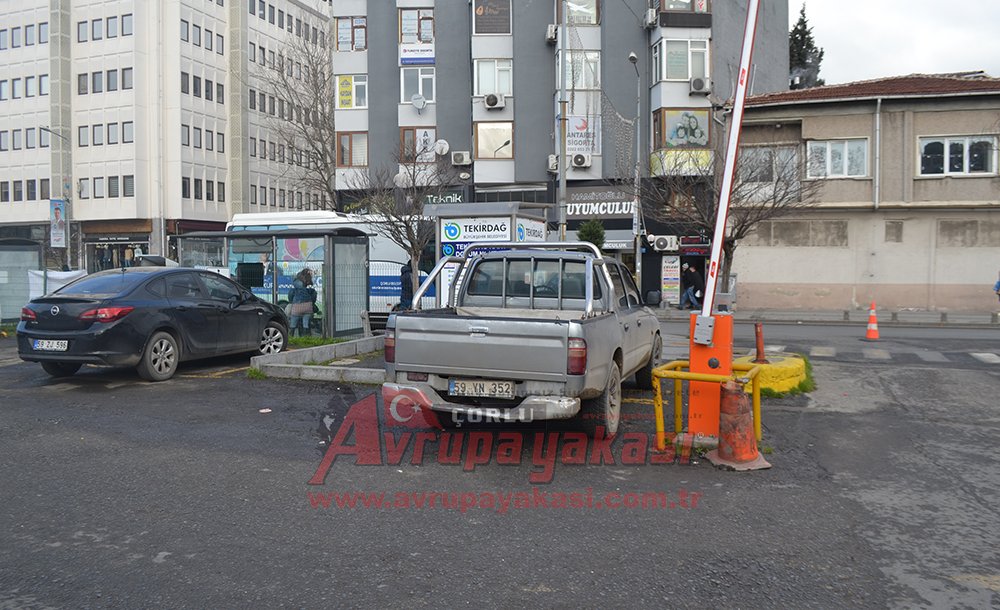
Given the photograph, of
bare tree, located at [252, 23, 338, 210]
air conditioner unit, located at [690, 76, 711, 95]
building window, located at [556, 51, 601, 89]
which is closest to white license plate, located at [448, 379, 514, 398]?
air conditioner unit, located at [690, 76, 711, 95]

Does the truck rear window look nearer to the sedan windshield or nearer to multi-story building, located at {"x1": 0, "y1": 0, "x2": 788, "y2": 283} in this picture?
the sedan windshield

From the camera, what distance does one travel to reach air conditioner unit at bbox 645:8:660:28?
34.0 metres

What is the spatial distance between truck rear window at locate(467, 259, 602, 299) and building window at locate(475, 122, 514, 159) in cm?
2841

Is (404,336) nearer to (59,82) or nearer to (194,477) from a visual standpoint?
(194,477)

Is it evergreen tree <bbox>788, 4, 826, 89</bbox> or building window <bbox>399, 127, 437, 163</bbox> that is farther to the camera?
evergreen tree <bbox>788, 4, 826, 89</bbox>

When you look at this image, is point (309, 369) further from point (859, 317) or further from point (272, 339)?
point (859, 317)

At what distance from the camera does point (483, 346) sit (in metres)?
6.73

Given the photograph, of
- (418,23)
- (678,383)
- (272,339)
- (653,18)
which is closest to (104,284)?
(272,339)

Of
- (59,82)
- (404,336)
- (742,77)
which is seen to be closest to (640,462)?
(404,336)

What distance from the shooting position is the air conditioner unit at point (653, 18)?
34.0m

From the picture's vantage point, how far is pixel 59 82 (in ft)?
177

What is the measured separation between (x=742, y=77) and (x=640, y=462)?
11.4 ft

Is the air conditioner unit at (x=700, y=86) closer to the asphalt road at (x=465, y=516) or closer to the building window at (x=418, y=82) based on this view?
the building window at (x=418, y=82)

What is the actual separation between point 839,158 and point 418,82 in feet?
62.6
